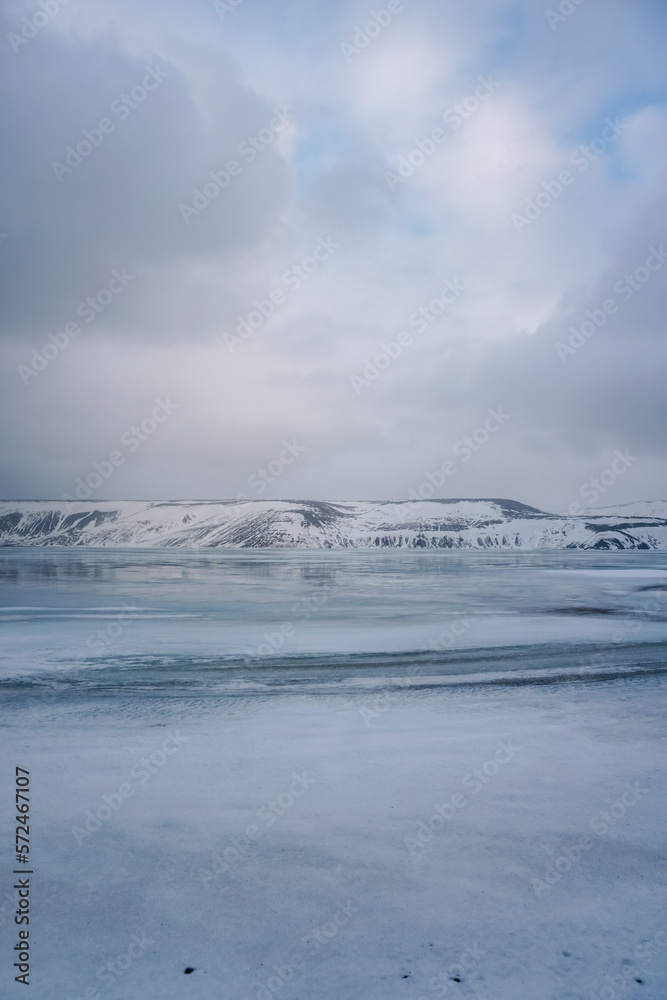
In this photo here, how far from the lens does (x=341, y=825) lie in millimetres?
5238

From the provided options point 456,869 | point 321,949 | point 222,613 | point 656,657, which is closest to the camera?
point 321,949

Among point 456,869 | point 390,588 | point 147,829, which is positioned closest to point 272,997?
point 456,869

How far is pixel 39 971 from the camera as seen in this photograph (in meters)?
3.60

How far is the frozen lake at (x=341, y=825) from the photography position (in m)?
3.68

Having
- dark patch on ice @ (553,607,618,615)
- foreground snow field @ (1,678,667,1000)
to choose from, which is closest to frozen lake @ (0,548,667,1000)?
foreground snow field @ (1,678,667,1000)

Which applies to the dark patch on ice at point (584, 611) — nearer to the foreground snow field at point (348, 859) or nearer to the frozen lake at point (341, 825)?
the frozen lake at point (341, 825)

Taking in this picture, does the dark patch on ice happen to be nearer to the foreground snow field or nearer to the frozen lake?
the frozen lake

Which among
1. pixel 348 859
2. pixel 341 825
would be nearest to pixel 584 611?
pixel 341 825

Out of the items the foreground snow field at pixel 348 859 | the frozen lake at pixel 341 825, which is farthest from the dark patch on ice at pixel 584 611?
the foreground snow field at pixel 348 859

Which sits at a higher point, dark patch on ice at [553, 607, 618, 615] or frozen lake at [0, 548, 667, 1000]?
dark patch on ice at [553, 607, 618, 615]

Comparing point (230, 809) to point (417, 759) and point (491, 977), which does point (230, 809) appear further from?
point (491, 977)

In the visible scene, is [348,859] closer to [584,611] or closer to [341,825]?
[341,825]

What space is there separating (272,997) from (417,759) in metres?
3.60

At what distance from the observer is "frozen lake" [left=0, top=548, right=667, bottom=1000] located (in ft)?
12.1
